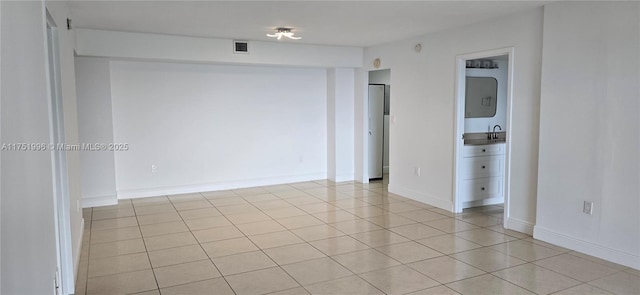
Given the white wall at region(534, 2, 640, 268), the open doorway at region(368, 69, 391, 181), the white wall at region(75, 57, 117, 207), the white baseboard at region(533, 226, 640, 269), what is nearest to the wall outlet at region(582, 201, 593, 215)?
the white wall at region(534, 2, 640, 268)

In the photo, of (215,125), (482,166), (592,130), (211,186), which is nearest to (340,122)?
(215,125)

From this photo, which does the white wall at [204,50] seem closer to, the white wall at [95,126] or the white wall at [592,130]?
the white wall at [95,126]

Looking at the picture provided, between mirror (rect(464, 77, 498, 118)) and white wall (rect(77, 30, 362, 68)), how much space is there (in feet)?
6.17

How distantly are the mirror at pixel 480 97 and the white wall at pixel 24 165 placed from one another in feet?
17.8

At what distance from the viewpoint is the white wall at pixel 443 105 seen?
4.34m

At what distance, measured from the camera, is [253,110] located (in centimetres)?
696

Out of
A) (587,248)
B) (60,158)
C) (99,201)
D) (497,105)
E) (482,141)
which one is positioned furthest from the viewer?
(497,105)

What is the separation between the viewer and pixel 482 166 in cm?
558

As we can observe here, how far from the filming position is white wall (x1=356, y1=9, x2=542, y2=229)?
434 centimetres

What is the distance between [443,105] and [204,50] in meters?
3.33

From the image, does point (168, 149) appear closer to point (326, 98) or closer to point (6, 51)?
point (326, 98)

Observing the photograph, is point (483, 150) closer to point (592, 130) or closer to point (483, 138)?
point (483, 138)

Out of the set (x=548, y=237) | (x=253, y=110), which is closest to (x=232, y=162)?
(x=253, y=110)

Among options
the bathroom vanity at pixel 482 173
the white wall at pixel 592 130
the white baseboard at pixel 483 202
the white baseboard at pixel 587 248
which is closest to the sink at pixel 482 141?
the bathroom vanity at pixel 482 173
